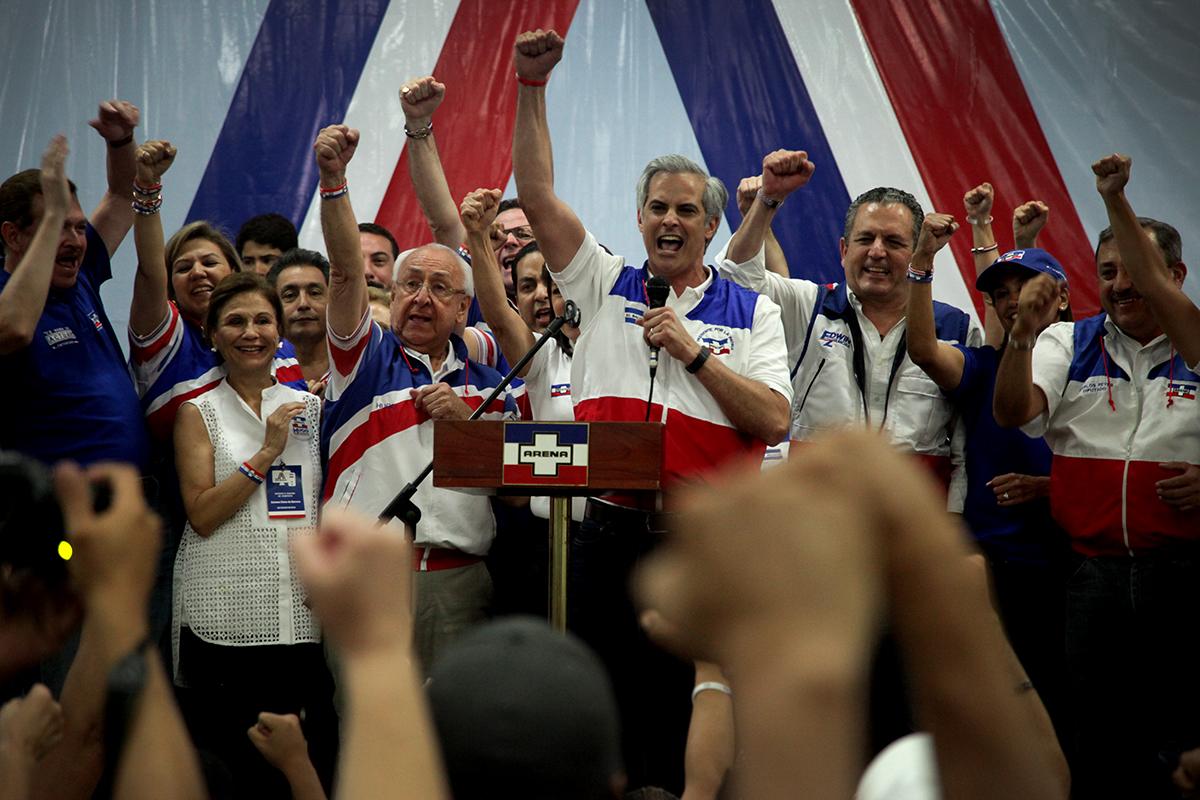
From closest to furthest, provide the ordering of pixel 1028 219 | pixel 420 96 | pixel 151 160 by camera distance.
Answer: pixel 151 160, pixel 420 96, pixel 1028 219

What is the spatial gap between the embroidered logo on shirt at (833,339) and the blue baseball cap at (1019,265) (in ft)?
1.47

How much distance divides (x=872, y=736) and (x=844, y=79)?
9.18 ft

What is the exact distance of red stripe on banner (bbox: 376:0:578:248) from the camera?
5363 mm

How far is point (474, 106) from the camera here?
5418 mm

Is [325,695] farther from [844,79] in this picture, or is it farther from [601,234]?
[844,79]

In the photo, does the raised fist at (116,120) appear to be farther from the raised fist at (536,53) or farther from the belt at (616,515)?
the belt at (616,515)

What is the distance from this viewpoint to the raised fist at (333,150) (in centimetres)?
350

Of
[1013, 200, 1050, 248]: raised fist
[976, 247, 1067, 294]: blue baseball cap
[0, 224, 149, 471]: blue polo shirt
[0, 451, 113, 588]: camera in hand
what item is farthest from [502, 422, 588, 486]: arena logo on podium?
[1013, 200, 1050, 248]: raised fist

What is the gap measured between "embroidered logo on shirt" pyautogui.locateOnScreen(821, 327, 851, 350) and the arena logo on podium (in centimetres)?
140

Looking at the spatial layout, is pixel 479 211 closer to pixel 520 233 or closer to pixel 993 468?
pixel 520 233

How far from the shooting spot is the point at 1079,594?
Result: 143 inches

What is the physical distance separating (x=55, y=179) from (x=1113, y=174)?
2845 mm

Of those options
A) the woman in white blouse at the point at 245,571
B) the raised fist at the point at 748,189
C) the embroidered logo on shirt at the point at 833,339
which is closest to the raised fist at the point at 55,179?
the woman in white blouse at the point at 245,571

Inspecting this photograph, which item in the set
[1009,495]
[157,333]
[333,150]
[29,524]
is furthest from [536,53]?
[29,524]
